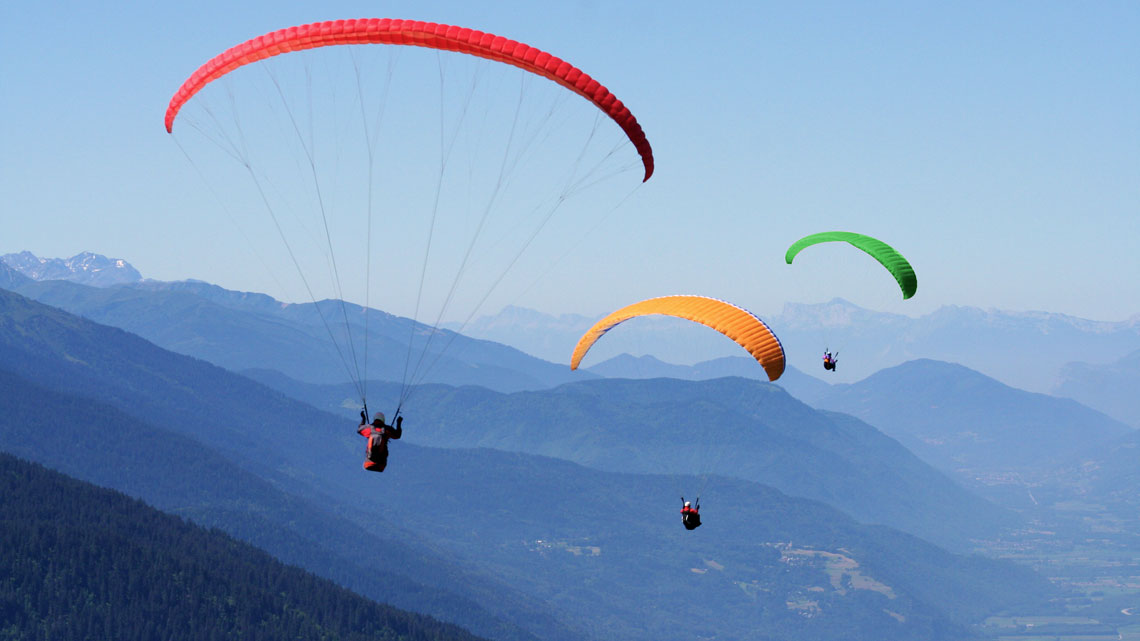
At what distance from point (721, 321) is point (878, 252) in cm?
2266

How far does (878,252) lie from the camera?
73188 millimetres

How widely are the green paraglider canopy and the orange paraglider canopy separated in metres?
17.6

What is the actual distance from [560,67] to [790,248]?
40.7 meters

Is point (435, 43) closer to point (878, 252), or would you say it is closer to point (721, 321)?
point (721, 321)

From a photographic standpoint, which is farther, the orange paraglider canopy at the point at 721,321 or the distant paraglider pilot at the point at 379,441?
the orange paraglider canopy at the point at 721,321

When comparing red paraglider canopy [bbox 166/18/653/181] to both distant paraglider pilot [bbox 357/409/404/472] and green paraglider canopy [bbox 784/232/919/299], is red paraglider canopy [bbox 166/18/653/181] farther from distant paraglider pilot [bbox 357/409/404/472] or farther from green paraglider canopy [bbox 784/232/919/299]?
green paraglider canopy [bbox 784/232/919/299]

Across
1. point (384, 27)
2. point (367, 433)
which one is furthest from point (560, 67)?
point (367, 433)

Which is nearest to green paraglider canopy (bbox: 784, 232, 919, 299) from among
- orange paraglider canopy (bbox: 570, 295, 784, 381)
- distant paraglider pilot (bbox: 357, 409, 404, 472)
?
orange paraglider canopy (bbox: 570, 295, 784, 381)

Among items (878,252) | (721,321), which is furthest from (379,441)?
(878,252)

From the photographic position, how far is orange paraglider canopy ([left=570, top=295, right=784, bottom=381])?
52.1m

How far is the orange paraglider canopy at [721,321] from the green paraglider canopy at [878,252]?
17.6 metres

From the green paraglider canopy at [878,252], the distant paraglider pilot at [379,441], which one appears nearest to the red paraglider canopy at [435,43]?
the distant paraglider pilot at [379,441]

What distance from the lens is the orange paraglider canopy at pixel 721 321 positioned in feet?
171

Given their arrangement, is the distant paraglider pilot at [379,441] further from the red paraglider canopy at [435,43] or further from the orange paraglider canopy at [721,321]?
the red paraglider canopy at [435,43]
